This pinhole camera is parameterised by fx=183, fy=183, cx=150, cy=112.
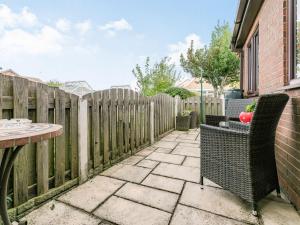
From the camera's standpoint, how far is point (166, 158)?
3.17 metres

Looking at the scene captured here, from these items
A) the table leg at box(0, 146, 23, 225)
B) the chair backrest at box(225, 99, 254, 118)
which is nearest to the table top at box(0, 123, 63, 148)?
the table leg at box(0, 146, 23, 225)

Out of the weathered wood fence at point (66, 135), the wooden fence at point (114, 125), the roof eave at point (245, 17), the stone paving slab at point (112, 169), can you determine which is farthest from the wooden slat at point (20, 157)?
the roof eave at point (245, 17)

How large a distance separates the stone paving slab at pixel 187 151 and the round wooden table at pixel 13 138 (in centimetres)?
271

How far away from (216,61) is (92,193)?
13552 mm

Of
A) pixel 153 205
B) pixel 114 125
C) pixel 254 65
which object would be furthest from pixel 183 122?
pixel 153 205

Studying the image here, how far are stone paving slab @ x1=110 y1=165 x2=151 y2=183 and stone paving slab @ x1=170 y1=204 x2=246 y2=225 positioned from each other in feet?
2.57

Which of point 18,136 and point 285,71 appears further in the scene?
point 285,71

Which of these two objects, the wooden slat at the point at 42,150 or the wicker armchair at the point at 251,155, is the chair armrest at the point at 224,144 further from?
the wooden slat at the point at 42,150

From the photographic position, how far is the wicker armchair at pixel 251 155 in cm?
153

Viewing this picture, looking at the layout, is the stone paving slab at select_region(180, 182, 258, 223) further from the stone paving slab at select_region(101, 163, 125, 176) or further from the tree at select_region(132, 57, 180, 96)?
the tree at select_region(132, 57, 180, 96)

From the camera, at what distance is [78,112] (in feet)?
7.09

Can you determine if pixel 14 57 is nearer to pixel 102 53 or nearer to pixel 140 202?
pixel 102 53

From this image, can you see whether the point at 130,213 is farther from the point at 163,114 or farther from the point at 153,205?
the point at 163,114

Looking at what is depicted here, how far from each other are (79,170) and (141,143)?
177 centimetres
